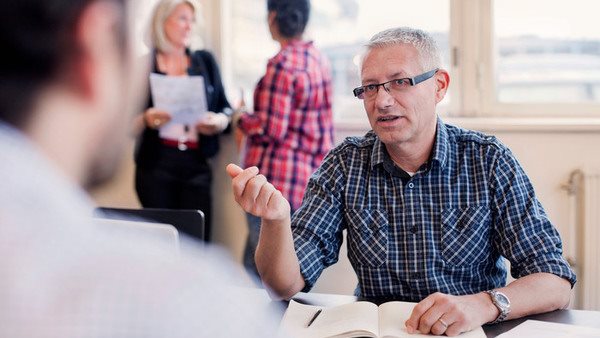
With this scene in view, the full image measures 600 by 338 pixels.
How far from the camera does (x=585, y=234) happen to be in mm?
2906

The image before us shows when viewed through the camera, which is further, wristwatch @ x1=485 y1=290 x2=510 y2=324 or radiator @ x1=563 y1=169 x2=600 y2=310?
radiator @ x1=563 y1=169 x2=600 y2=310

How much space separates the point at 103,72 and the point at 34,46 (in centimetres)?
4

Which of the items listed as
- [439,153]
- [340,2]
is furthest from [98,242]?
[340,2]

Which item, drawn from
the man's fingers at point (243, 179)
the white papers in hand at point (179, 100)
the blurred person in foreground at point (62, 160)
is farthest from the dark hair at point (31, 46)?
the white papers in hand at point (179, 100)

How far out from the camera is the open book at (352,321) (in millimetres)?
1328

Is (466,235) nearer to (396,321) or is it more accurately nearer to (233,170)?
(396,321)

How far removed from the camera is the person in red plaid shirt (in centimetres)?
284

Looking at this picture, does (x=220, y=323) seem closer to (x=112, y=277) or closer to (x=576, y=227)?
(x=112, y=277)

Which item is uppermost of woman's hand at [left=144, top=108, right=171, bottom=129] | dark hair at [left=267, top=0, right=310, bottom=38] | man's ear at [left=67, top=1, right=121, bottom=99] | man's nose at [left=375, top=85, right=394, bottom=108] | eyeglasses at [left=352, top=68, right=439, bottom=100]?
dark hair at [left=267, top=0, right=310, bottom=38]

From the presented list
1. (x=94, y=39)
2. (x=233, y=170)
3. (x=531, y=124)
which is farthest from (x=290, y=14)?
(x=94, y=39)

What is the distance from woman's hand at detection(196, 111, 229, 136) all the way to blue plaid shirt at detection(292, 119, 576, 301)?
1.44 m

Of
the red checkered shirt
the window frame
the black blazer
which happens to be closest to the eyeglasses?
the red checkered shirt

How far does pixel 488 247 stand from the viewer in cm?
178

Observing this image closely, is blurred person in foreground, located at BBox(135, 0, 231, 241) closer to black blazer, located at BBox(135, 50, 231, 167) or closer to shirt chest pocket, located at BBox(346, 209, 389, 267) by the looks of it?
black blazer, located at BBox(135, 50, 231, 167)
